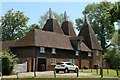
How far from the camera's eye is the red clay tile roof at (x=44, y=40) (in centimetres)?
6146

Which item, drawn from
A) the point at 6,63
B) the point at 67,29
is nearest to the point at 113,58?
the point at 67,29

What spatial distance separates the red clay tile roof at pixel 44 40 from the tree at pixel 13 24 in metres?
24.9

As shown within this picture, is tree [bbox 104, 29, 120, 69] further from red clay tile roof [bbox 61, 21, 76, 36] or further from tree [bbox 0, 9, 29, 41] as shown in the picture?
tree [bbox 0, 9, 29, 41]

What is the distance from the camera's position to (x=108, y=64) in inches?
3497

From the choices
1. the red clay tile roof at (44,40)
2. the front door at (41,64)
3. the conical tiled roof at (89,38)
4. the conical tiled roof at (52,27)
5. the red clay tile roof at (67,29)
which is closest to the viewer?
the front door at (41,64)

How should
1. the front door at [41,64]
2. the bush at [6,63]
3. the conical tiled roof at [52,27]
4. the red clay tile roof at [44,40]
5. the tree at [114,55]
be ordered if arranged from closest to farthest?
the bush at [6,63], the front door at [41,64], the red clay tile roof at [44,40], the conical tiled roof at [52,27], the tree at [114,55]

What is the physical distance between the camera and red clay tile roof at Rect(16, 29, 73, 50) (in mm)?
61459

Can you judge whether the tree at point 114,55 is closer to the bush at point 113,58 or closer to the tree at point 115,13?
the bush at point 113,58

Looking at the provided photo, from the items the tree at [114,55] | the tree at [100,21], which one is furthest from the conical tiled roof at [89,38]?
the tree at [100,21]

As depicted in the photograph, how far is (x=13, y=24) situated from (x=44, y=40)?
32.6 meters

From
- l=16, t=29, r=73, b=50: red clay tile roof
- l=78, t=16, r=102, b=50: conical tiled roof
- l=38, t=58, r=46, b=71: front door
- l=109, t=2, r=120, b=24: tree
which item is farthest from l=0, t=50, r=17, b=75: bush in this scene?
l=78, t=16, r=102, b=50: conical tiled roof

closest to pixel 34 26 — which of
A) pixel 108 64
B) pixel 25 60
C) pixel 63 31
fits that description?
pixel 63 31

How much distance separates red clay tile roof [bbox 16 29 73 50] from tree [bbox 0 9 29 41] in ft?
81.8

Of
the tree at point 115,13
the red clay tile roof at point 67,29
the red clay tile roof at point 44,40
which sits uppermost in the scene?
the red clay tile roof at point 67,29
